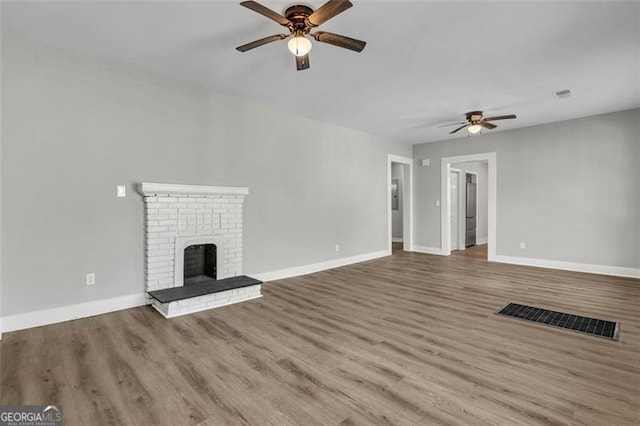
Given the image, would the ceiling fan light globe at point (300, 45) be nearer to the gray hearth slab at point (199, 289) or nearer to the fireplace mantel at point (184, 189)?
the fireplace mantel at point (184, 189)

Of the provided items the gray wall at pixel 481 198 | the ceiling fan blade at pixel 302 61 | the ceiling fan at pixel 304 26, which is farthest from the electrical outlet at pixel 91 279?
the gray wall at pixel 481 198

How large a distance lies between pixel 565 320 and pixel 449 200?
442cm

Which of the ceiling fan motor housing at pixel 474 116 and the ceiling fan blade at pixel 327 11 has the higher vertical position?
the ceiling fan motor housing at pixel 474 116

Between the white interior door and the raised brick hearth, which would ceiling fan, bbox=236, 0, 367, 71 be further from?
the white interior door

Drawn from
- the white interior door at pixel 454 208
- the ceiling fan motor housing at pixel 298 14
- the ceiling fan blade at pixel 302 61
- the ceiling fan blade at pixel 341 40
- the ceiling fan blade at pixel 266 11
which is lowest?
the white interior door at pixel 454 208

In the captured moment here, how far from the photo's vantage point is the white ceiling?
247cm

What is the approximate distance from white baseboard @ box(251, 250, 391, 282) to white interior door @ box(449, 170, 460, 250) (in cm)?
221

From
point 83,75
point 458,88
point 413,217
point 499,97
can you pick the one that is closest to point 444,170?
point 413,217

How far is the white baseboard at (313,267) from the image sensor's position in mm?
4802

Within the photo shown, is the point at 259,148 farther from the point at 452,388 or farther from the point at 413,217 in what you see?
the point at 413,217

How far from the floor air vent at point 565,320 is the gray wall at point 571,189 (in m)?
2.92

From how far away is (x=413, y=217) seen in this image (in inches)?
307

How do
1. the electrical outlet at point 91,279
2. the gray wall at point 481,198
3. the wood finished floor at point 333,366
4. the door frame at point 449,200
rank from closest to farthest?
the wood finished floor at point 333,366, the electrical outlet at point 91,279, the door frame at point 449,200, the gray wall at point 481,198

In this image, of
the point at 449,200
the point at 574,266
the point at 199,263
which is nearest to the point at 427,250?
the point at 449,200
